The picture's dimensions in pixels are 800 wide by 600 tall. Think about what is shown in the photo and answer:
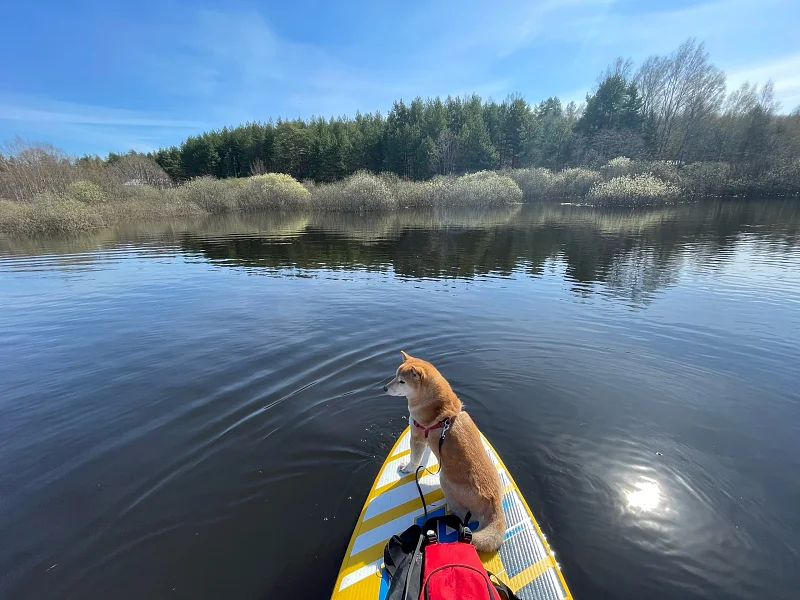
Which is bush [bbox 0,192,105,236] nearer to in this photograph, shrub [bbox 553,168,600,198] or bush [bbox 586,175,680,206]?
bush [bbox 586,175,680,206]

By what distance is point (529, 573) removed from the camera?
10.4 feet

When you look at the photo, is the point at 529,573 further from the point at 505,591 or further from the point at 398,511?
the point at 398,511

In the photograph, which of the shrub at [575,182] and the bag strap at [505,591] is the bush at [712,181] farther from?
the bag strap at [505,591]

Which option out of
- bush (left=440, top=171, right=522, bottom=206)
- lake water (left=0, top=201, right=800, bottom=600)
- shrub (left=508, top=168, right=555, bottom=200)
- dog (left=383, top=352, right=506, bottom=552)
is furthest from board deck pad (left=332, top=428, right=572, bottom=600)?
shrub (left=508, top=168, right=555, bottom=200)

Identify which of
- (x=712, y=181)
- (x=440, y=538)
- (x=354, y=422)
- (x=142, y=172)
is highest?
(x=142, y=172)

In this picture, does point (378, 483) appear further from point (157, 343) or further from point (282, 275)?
point (282, 275)

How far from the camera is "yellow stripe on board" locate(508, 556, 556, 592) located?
10.2 ft

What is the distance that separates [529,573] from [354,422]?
3.57 metres

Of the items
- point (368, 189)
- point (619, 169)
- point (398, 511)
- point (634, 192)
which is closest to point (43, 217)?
point (368, 189)

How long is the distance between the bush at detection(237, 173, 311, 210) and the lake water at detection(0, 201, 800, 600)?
4230 centimetres

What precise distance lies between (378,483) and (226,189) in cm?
5882

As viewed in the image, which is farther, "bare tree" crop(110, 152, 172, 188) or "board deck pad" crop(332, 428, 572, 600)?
"bare tree" crop(110, 152, 172, 188)

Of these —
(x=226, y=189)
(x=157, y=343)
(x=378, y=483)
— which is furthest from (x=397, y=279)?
(x=226, y=189)

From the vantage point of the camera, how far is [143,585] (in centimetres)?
351
